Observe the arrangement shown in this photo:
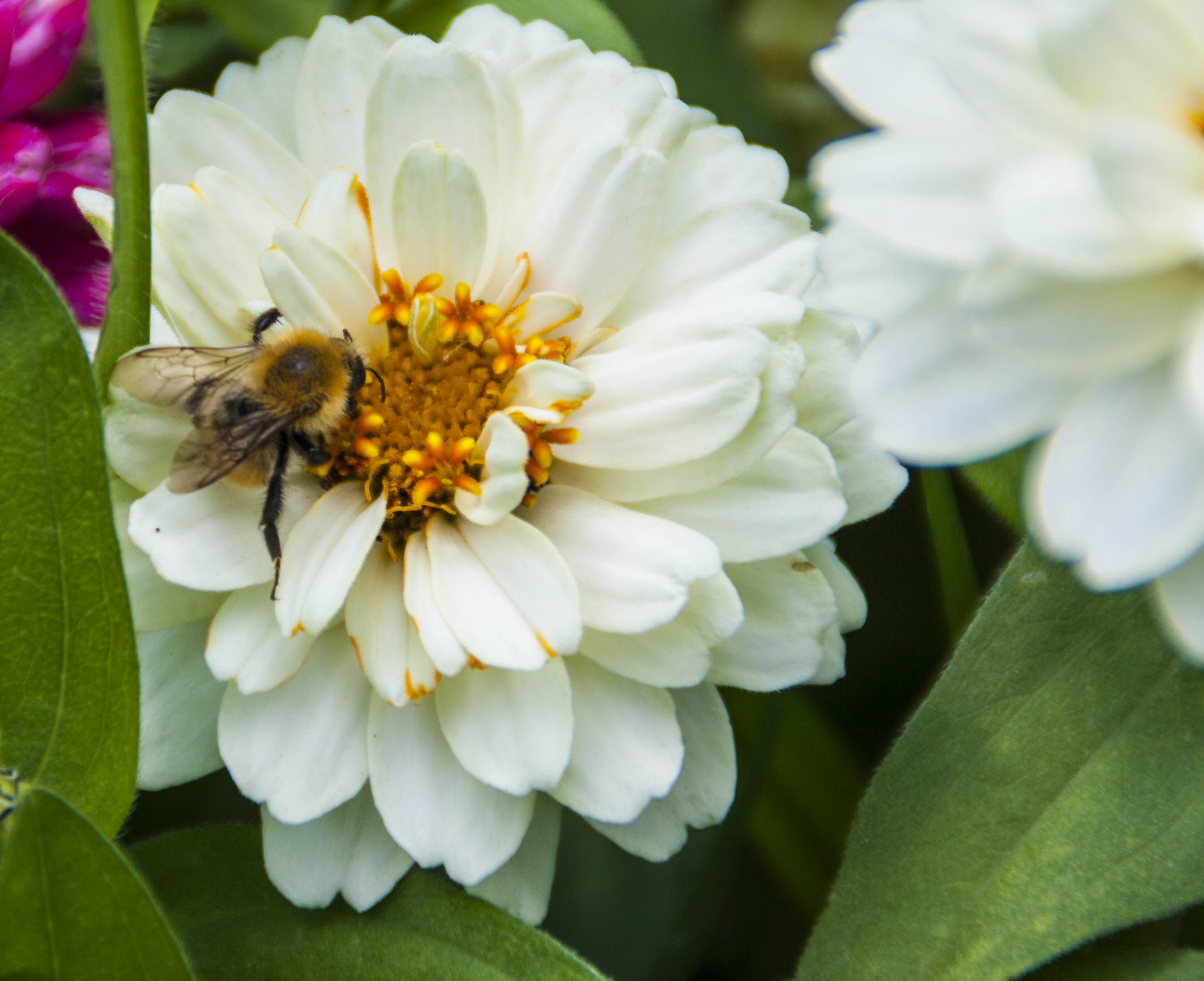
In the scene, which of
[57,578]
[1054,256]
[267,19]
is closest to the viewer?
[1054,256]

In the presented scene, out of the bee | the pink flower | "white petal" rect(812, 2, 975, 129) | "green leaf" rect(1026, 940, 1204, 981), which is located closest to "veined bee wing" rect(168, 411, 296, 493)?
the bee

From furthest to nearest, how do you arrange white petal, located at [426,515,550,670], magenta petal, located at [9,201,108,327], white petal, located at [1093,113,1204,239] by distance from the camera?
1. magenta petal, located at [9,201,108,327]
2. white petal, located at [426,515,550,670]
3. white petal, located at [1093,113,1204,239]


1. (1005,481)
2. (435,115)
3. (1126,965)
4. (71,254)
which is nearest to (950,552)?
(1005,481)

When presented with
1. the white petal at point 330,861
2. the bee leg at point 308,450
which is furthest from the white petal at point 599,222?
the white petal at point 330,861

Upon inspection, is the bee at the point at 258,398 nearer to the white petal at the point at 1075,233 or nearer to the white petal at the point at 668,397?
the white petal at the point at 668,397

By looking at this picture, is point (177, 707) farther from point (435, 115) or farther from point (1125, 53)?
point (1125, 53)

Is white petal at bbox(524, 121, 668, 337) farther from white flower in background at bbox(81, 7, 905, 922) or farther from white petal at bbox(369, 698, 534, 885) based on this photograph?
white petal at bbox(369, 698, 534, 885)

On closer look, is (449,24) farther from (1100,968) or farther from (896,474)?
(1100,968)
